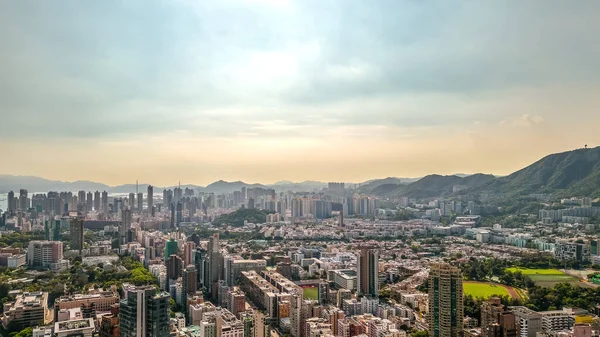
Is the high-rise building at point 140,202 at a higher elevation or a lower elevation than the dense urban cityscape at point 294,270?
higher

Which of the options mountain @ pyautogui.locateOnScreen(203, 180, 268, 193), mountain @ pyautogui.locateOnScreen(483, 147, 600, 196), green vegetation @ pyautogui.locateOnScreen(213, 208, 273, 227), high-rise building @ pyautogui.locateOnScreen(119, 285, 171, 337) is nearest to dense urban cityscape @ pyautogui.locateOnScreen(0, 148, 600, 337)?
high-rise building @ pyautogui.locateOnScreen(119, 285, 171, 337)

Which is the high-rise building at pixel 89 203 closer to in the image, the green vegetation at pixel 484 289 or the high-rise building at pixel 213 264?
the high-rise building at pixel 213 264

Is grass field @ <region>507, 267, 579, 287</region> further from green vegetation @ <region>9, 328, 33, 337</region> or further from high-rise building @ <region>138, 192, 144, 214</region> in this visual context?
high-rise building @ <region>138, 192, 144, 214</region>

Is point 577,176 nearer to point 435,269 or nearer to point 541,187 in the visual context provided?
point 541,187

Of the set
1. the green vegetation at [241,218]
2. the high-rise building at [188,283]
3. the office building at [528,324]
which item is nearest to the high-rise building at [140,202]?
the green vegetation at [241,218]

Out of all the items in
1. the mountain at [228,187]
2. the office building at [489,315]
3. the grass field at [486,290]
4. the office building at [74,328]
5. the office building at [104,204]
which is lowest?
the grass field at [486,290]

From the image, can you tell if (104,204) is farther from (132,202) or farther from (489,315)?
(489,315)

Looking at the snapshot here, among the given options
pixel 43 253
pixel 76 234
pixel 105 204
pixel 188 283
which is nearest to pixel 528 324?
pixel 188 283

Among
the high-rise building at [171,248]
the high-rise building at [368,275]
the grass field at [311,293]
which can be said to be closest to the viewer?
the high-rise building at [368,275]
